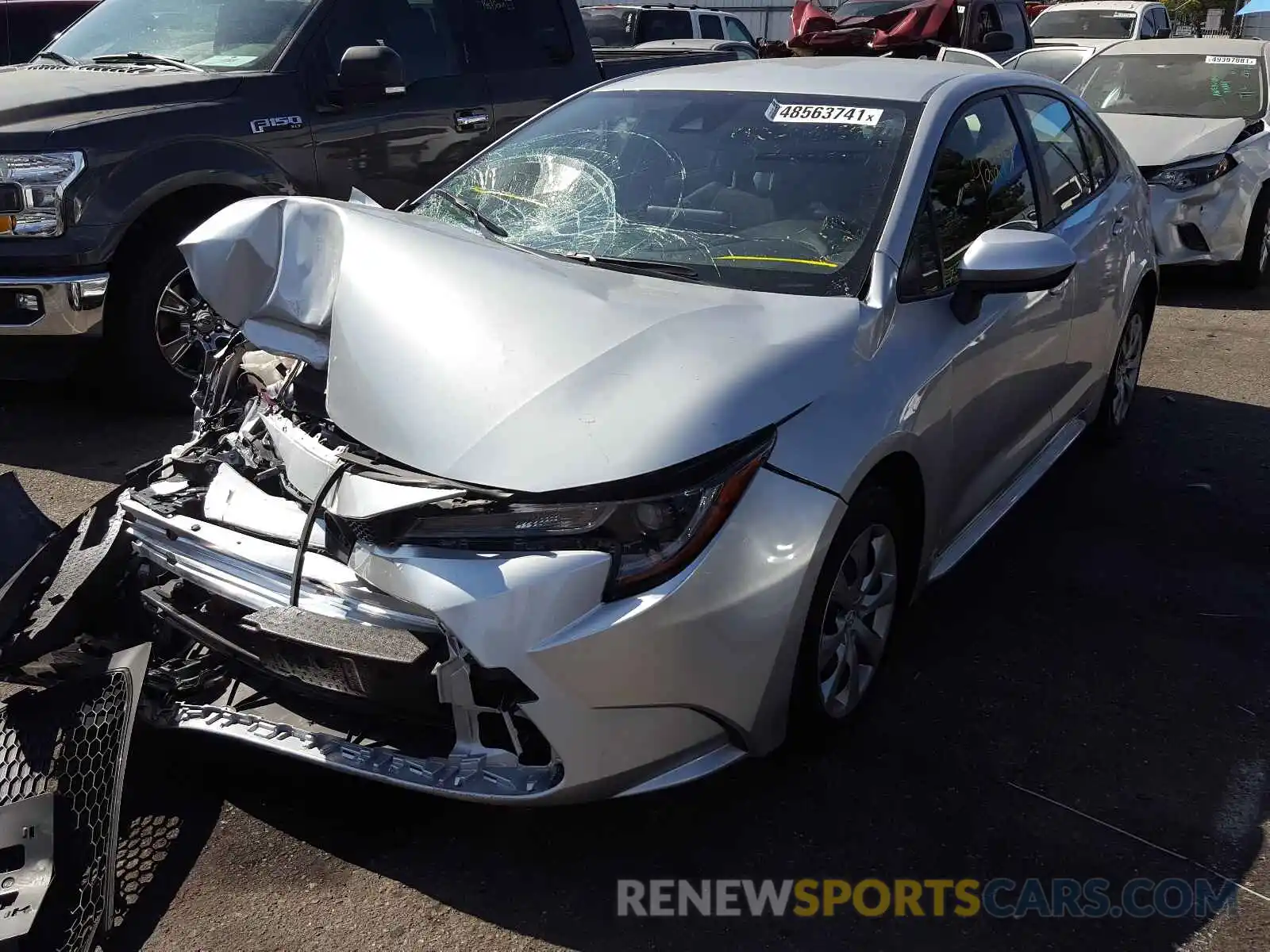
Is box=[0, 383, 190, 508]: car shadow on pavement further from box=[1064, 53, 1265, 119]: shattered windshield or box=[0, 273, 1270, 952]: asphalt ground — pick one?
box=[1064, 53, 1265, 119]: shattered windshield

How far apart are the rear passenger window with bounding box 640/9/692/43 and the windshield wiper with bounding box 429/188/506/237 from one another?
449 inches

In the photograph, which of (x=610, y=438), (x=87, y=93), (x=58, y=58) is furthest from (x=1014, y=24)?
(x=610, y=438)

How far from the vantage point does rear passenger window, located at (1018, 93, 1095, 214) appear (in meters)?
4.39

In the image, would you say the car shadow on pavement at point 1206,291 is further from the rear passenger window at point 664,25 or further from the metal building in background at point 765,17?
the metal building in background at point 765,17

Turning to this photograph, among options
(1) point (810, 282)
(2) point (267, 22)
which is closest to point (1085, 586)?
(1) point (810, 282)

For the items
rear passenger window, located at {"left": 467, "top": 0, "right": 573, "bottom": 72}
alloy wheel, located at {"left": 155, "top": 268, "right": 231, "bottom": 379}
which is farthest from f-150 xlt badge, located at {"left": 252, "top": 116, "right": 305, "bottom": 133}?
rear passenger window, located at {"left": 467, "top": 0, "right": 573, "bottom": 72}

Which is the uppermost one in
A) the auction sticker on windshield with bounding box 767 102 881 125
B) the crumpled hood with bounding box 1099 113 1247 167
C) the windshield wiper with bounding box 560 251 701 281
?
the auction sticker on windshield with bounding box 767 102 881 125

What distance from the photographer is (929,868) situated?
9.18 ft

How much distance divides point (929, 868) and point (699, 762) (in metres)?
0.61

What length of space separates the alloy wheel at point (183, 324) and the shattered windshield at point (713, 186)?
197 centimetres

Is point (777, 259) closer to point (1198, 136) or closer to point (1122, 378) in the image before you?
point (1122, 378)

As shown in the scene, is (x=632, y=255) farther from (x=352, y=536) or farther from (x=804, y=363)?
(x=352, y=536)

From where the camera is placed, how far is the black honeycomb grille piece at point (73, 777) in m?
2.46

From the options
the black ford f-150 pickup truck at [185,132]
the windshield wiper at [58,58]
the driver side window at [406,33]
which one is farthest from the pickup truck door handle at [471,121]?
the windshield wiper at [58,58]
